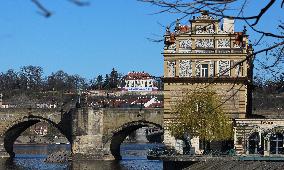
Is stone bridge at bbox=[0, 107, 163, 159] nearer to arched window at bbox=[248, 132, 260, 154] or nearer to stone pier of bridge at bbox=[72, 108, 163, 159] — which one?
stone pier of bridge at bbox=[72, 108, 163, 159]

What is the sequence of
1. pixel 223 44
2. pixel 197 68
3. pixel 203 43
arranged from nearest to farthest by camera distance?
pixel 223 44
pixel 203 43
pixel 197 68

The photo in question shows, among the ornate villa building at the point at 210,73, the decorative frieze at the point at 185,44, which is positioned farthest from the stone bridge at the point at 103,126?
the decorative frieze at the point at 185,44

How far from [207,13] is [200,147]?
53.3m

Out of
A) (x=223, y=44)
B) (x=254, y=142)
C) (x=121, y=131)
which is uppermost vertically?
(x=223, y=44)

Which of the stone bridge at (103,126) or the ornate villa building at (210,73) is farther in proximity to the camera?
the stone bridge at (103,126)

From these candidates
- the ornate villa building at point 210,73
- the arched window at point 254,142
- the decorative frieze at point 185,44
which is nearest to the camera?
the arched window at point 254,142

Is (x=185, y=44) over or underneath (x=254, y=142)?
over

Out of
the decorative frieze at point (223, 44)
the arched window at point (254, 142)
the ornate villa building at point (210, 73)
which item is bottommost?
the arched window at point (254, 142)

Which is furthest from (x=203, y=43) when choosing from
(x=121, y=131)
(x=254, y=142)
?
(x=121, y=131)

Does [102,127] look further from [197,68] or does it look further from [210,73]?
[210,73]

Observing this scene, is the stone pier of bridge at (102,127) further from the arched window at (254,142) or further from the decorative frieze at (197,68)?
the arched window at (254,142)

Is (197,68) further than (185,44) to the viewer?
No

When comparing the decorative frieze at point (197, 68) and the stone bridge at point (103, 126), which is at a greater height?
the decorative frieze at point (197, 68)

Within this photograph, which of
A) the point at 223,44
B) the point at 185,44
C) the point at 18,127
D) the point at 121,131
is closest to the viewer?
the point at 223,44
